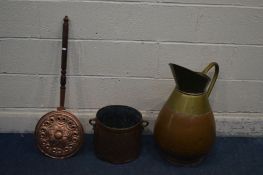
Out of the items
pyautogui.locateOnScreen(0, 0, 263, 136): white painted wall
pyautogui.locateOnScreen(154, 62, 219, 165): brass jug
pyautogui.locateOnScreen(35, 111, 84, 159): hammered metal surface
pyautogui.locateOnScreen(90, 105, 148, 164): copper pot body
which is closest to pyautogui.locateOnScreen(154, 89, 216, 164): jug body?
pyautogui.locateOnScreen(154, 62, 219, 165): brass jug

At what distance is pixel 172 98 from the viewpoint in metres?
1.84

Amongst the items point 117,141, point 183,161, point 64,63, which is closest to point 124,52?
point 64,63

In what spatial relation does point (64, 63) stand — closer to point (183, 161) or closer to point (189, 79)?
point (189, 79)

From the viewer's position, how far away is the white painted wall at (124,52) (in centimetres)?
186

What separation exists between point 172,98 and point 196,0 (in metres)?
0.53

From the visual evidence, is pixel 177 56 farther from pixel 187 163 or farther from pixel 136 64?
pixel 187 163

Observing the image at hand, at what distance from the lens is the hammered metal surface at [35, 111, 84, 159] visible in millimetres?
1887

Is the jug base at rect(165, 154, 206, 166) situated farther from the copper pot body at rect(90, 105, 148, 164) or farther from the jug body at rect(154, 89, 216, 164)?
the copper pot body at rect(90, 105, 148, 164)

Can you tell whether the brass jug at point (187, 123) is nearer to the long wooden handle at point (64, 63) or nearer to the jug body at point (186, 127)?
the jug body at point (186, 127)

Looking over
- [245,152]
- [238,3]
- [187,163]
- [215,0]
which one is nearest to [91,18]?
[215,0]

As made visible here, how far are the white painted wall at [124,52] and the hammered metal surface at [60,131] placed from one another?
0.58 ft

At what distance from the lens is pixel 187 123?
177 cm

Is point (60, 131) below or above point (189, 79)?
below

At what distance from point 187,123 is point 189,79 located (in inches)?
8.7
